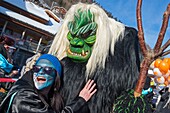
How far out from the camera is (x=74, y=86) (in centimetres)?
165

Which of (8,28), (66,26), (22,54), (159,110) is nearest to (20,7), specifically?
(8,28)

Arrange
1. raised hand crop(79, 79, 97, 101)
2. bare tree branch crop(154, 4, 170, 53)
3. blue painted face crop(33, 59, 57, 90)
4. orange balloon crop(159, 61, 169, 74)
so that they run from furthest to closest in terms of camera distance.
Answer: orange balloon crop(159, 61, 169, 74) → blue painted face crop(33, 59, 57, 90) → raised hand crop(79, 79, 97, 101) → bare tree branch crop(154, 4, 170, 53)

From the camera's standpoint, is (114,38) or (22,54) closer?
(114,38)

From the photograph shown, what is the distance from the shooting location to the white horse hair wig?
5.37 ft

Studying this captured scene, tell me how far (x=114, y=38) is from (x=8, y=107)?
0.80m

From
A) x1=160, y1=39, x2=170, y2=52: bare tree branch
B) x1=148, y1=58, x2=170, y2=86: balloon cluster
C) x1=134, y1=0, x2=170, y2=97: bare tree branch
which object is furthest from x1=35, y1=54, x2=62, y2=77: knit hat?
x1=148, y1=58, x2=170, y2=86: balloon cluster

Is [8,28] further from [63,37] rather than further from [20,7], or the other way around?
[63,37]

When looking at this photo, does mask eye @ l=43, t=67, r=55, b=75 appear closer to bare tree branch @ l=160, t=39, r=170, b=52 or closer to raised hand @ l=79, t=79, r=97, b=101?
raised hand @ l=79, t=79, r=97, b=101

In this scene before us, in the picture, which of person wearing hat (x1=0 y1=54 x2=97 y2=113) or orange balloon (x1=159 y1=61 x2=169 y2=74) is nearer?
person wearing hat (x1=0 y1=54 x2=97 y2=113)

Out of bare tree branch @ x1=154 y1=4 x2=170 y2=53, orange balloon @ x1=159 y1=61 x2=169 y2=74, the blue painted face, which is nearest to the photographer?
bare tree branch @ x1=154 y1=4 x2=170 y2=53

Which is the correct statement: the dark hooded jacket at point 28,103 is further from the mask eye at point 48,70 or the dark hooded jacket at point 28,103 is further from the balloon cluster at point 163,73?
the balloon cluster at point 163,73

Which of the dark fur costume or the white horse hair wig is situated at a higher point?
the white horse hair wig

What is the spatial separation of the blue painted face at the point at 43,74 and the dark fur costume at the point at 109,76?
0.30 ft

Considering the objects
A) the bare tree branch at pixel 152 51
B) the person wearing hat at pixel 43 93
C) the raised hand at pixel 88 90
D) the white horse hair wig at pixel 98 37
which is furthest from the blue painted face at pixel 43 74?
the bare tree branch at pixel 152 51
